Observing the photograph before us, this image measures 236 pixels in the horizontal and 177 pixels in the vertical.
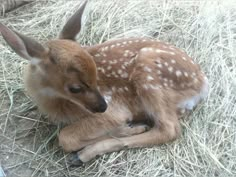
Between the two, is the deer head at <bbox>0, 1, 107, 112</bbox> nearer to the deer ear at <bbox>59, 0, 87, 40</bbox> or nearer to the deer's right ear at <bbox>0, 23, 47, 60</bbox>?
the deer's right ear at <bbox>0, 23, 47, 60</bbox>

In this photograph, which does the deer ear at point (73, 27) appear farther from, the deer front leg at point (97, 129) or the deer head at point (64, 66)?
the deer front leg at point (97, 129)

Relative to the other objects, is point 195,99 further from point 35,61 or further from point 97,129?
point 35,61

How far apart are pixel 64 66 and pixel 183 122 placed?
113 centimetres

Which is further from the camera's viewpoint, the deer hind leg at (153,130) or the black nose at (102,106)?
the deer hind leg at (153,130)

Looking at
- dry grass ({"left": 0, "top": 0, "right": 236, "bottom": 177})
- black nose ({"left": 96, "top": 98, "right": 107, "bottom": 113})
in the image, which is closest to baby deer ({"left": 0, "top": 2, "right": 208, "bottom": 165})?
dry grass ({"left": 0, "top": 0, "right": 236, "bottom": 177})

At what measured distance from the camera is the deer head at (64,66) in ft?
12.3

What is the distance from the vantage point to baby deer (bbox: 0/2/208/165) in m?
4.21

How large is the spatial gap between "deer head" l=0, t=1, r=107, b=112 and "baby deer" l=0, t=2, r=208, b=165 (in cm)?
13

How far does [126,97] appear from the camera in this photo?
4320 millimetres

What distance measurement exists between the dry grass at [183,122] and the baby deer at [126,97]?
0.38 feet

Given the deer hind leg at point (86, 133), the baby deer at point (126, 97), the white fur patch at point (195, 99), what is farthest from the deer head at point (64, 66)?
the white fur patch at point (195, 99)

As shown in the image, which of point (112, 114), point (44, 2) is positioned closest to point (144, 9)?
point (44, 2)

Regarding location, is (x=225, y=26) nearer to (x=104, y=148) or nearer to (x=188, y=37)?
(x=188, y=37)

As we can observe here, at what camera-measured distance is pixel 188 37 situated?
5078mm
